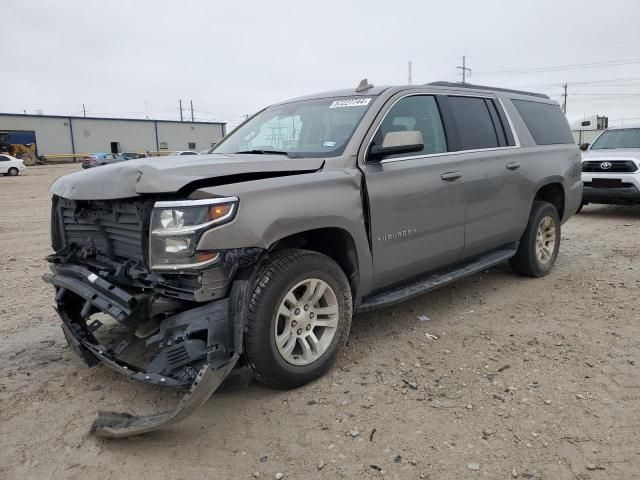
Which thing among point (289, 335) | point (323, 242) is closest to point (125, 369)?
point (289, 335)

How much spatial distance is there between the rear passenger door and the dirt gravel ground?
0.73m

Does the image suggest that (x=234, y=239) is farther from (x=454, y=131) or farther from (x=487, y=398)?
(x=454, y=131)

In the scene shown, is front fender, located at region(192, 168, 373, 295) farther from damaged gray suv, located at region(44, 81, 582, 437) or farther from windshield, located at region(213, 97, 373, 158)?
windshield, located at region(213, 97, 373, 158)

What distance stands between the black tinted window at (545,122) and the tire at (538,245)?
74cm

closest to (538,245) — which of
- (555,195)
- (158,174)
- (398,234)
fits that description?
(555,195)

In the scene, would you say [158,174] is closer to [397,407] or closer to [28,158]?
[397,407]

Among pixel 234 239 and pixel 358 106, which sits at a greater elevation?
pixel 358 106

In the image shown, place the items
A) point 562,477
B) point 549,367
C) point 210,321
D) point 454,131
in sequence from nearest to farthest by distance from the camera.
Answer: point 562,477 < point 210,321 < point 549,367 < point 454,131

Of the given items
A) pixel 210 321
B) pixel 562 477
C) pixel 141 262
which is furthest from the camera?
pixel 141 262

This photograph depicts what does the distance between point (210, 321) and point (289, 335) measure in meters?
0.60

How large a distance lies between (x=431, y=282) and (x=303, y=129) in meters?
1.63

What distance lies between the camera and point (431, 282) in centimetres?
424

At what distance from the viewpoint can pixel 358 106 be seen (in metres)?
3.98

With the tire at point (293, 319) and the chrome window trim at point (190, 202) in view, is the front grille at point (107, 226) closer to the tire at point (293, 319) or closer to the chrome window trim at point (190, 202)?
the chrome window trim at point (190, 202)
